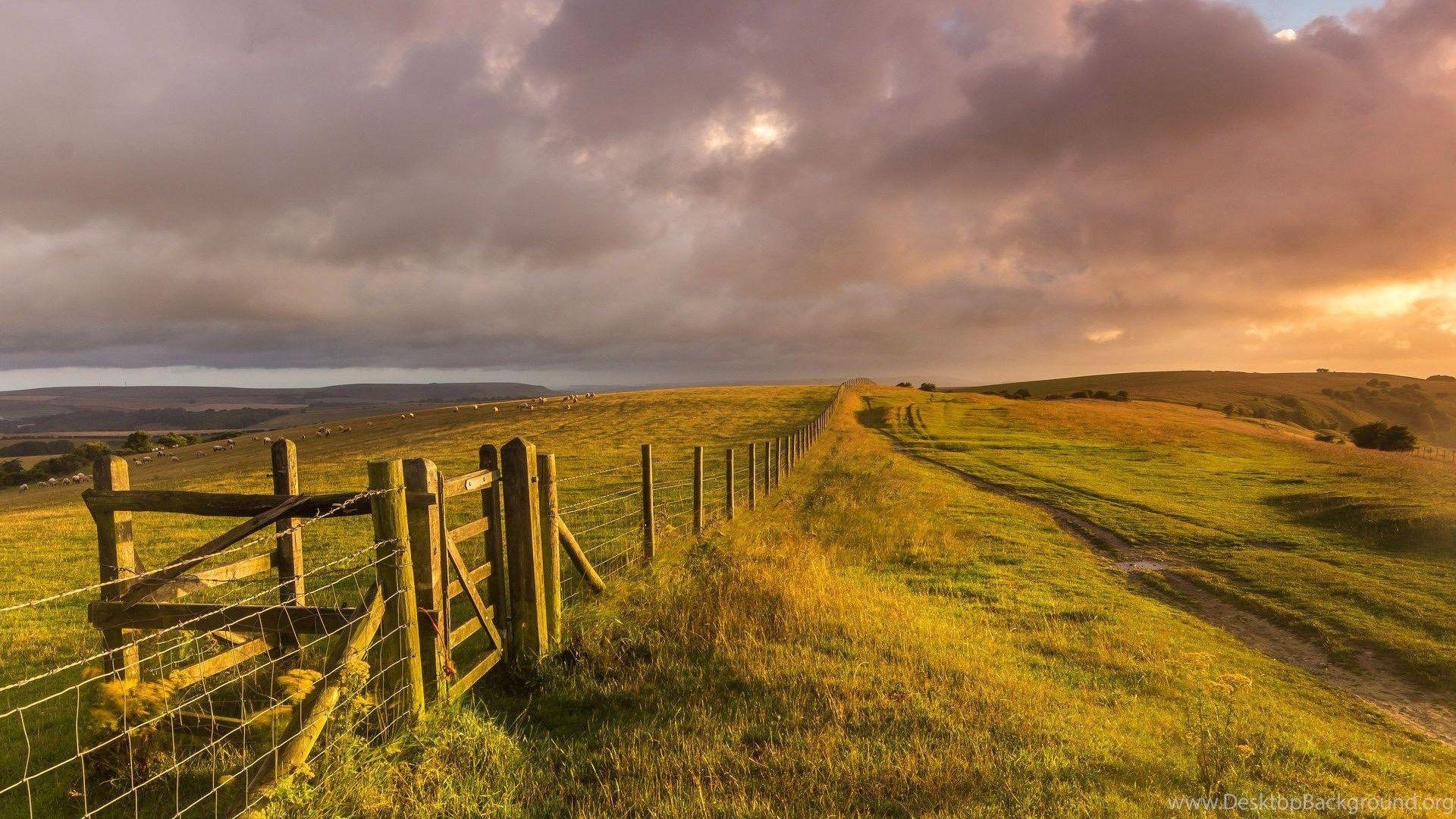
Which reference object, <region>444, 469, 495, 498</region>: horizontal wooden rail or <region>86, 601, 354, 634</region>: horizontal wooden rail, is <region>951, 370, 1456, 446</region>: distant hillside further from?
<region>86, 601, 354, 634</region>: horizontal wooden rail

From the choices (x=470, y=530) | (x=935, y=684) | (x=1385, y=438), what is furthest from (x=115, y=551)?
(x=1385, y=438)

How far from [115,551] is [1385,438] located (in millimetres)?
79191

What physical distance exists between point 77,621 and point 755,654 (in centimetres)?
1043

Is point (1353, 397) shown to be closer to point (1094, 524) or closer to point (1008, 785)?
point (1094, 524)

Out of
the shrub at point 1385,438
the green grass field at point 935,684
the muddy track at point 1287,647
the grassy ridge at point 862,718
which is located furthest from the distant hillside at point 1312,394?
the grassy ridge at point 862,718

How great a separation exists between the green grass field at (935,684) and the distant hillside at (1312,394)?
89062mm

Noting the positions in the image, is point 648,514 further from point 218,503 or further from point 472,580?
point 218,503

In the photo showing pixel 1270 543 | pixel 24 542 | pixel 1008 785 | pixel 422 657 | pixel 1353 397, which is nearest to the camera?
pixel 1008 785

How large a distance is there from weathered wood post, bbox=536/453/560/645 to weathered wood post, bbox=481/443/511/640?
428mm

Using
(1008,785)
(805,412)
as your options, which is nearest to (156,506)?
(1008,785)

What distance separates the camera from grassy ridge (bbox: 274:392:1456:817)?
4609 mm

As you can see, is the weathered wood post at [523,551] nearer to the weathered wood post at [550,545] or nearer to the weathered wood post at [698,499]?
the weathered wood post at [550,545]

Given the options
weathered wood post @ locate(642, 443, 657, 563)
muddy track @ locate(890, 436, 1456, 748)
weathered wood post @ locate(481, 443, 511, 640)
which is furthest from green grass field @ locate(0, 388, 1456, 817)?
weathered wood post @ locate(481, 443, 511, 640)

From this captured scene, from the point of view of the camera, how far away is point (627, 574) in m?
9.33
